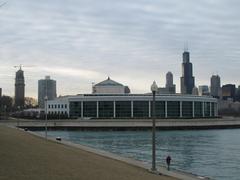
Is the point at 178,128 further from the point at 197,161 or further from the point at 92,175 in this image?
the point at 92,175

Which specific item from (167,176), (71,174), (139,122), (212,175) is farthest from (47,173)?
(139,122)

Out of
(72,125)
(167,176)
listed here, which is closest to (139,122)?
(72,125)

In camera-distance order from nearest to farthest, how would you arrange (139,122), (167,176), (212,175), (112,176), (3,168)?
(3,168)
(112,176)
(167,176)
(212,175)
(139,122)

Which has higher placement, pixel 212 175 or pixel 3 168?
pixel 3 168

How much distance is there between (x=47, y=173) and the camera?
2581 cm

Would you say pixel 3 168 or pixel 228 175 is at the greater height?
pixel 3 168

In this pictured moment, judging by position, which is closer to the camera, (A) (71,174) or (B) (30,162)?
(A) (71,174)

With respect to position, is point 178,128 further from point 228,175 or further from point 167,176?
point 167,176

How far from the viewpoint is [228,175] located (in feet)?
150

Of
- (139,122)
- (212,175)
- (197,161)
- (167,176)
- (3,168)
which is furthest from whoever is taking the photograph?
(139,122)

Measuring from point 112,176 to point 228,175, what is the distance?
19.7 metres

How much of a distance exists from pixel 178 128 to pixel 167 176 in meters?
166

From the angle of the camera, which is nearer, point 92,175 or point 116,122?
point 92,175

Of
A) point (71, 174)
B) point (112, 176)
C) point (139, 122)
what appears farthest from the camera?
point (139, 122)
